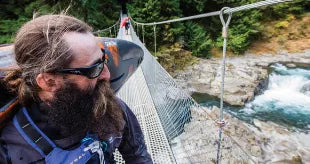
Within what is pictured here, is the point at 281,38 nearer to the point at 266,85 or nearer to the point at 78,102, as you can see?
the point at 266,85

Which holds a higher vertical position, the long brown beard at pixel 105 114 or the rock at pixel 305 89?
the long brown beard at pixel 105 114

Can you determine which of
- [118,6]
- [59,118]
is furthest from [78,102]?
[118,6]

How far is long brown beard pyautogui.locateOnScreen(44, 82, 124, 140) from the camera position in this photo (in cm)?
47

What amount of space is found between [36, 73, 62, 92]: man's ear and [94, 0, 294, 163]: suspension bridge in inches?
21.7

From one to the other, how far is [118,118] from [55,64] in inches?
8.0

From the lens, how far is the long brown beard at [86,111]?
47 cm

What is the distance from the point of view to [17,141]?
1.33 feet

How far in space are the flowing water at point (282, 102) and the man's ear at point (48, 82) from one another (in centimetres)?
365

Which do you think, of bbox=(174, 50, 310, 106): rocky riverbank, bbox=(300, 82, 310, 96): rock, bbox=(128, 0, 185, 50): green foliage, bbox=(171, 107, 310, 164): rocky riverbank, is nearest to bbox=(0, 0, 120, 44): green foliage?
bbox=(128, 0, 185, 50): green foliage

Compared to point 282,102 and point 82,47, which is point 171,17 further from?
point 82,47

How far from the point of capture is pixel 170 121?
1.30 metres

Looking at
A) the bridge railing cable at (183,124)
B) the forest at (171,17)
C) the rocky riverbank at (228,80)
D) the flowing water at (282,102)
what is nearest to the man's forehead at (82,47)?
the bridge railing cable at (183,124)

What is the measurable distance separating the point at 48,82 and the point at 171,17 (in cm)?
570

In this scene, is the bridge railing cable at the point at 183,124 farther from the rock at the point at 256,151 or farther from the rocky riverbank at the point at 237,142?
the rock at the point at 256,151
